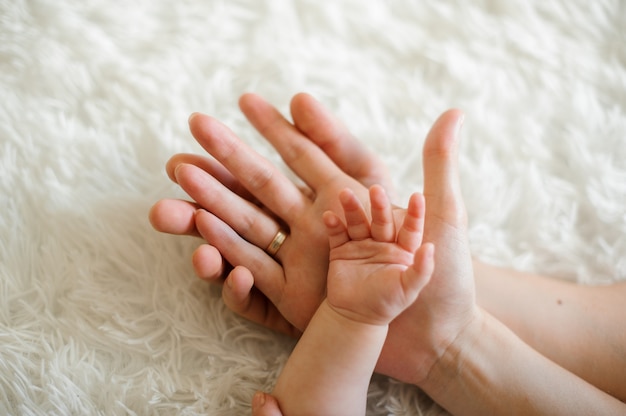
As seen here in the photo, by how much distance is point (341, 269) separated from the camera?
0.69 m

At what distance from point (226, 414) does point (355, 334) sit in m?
0.21

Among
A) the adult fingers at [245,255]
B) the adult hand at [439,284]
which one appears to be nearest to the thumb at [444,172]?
the adult hand at [439,284]

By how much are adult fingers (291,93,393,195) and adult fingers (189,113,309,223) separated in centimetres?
8

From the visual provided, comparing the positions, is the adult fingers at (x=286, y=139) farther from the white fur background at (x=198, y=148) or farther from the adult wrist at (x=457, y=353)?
the adult wrist at (x=457, y=353)

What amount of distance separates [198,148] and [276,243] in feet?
0.65

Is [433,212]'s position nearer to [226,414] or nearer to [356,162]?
[356,162]

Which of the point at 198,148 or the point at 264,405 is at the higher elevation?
the point at 198,148

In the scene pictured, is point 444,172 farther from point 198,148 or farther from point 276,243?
point 198,148

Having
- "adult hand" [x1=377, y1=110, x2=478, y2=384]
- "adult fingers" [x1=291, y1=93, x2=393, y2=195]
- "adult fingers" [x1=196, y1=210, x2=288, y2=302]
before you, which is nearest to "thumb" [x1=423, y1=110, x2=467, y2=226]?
"adult hand" [x1=377, y1=110, x2=478, y2=384]

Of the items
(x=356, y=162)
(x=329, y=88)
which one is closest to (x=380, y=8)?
(x=329, y=88)

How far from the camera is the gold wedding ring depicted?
78cm

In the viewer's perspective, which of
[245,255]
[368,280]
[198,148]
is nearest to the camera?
[368,280]

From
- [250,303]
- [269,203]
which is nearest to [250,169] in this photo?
[269,203]

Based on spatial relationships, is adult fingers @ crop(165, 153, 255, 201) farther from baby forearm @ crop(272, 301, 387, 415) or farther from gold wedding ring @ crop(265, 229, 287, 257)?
baby forearm @ crop(272, 301, 387, 415)
